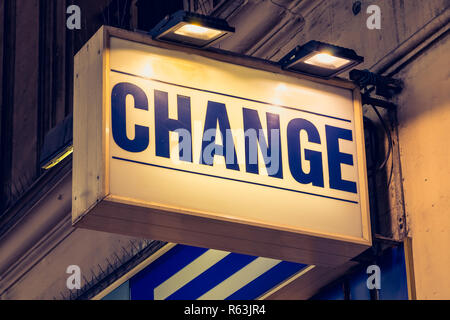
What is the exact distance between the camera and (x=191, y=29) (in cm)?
538

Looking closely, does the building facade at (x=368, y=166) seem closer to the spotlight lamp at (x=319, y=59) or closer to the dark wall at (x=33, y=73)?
the dark wall at (x=33, y=73)

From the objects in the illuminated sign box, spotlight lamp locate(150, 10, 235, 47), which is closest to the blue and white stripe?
the illuminated sign box

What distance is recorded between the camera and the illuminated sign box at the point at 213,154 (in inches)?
201

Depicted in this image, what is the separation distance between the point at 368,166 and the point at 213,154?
49.9 inches

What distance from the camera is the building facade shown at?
5797 mm

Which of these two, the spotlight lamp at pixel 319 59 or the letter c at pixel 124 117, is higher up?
the spotlight lamp at pixel 319 59

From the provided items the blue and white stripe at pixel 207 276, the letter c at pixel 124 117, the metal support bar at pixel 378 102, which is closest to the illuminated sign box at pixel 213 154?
the letter c at pixel 124 117

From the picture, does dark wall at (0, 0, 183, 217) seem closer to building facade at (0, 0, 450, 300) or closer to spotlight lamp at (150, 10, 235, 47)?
building facade at (0, 0, 450, 300)

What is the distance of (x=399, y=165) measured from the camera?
6.00 metres

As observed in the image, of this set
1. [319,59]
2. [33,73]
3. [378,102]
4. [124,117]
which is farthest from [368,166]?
[33,73]

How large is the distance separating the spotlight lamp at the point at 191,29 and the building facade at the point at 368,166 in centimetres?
38

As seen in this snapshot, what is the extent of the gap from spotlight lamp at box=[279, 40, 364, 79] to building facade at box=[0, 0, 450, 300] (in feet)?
1.67
